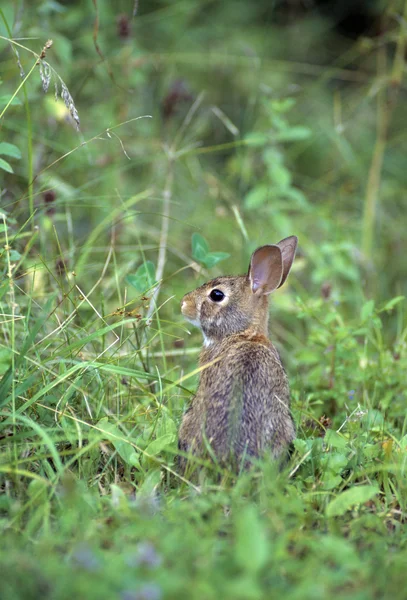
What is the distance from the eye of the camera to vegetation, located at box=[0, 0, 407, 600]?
2.24 m

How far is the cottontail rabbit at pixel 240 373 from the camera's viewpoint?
3.05m

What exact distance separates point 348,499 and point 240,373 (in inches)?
28.5

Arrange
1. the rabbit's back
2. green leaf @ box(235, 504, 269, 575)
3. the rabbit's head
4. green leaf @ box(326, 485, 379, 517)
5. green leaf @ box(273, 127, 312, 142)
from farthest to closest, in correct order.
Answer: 1. green leaf @ box(273, 127, 312, 142)
2. the rabbit's head
3. the rabbit's back
4. green leaf @ box(326, 485, 379, 517)
5. green leaf @ box(235, 504, 269, 575)

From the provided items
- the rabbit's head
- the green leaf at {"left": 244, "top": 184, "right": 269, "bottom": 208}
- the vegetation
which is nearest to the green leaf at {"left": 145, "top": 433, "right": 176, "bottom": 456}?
the vegetation

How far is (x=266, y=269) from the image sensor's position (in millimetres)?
3910

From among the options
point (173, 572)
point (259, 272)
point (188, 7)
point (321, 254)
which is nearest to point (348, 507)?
point (173, 572)

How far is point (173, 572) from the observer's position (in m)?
2.02

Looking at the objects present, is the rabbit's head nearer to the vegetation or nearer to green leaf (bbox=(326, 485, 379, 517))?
the vegetation

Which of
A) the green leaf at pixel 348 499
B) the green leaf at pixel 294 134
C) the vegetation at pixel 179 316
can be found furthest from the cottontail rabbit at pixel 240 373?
the green leaf at pixel 294 134

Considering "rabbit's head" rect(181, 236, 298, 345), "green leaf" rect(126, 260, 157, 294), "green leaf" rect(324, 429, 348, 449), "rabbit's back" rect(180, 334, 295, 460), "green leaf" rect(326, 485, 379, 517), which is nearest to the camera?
"green leaf" rect(326, 485, 379, 517)

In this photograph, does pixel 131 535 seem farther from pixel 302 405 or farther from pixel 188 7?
pixel 188 7

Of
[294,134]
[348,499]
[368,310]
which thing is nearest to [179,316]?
[368,310]

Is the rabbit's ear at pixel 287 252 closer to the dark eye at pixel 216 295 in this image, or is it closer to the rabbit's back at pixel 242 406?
the dark eye at pixel 216 295

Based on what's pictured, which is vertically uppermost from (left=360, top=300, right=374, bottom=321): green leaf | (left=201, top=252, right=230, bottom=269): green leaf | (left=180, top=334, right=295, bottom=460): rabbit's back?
(left=201, top=252, right=230, bottom=269): green leaf
